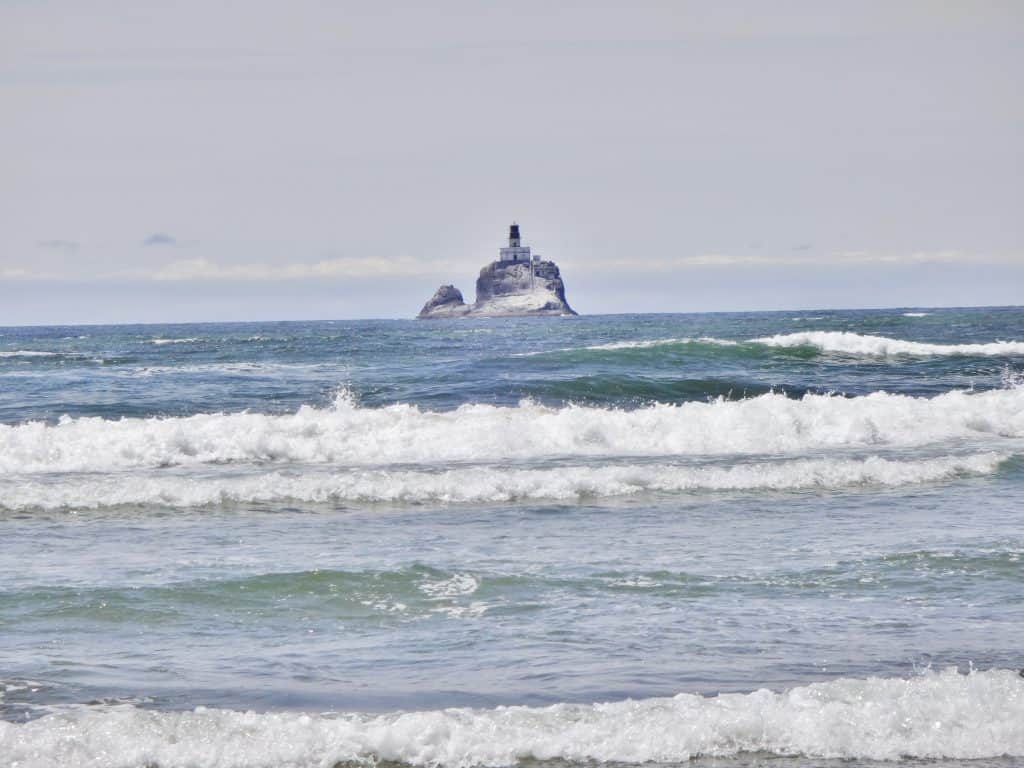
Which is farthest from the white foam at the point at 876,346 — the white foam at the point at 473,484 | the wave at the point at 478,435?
the white foam at the point at 473,484

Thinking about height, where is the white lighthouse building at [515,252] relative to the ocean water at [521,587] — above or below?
above

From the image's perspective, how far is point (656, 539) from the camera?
11430 millimetres

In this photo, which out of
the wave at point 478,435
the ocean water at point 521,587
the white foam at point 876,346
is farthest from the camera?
the white foam at point 876,346

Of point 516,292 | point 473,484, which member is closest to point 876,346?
point 473,484

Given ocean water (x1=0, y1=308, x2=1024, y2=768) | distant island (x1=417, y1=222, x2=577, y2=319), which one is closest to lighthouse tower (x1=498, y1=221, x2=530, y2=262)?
distant island (x1=417, y1=222, x2=577, y2=319)

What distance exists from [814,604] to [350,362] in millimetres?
29513

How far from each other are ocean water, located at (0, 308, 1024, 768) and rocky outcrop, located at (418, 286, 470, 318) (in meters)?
156

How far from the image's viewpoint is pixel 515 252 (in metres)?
180

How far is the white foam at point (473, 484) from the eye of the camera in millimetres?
14266

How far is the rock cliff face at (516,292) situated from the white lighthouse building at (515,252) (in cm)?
177

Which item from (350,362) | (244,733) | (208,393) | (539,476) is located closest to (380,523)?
(539,476)

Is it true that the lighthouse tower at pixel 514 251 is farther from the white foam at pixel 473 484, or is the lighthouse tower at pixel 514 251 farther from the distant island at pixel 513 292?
the white foam at pixel 473 484

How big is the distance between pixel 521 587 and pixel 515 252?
172 meters

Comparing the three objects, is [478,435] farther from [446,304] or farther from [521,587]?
[446,304]
